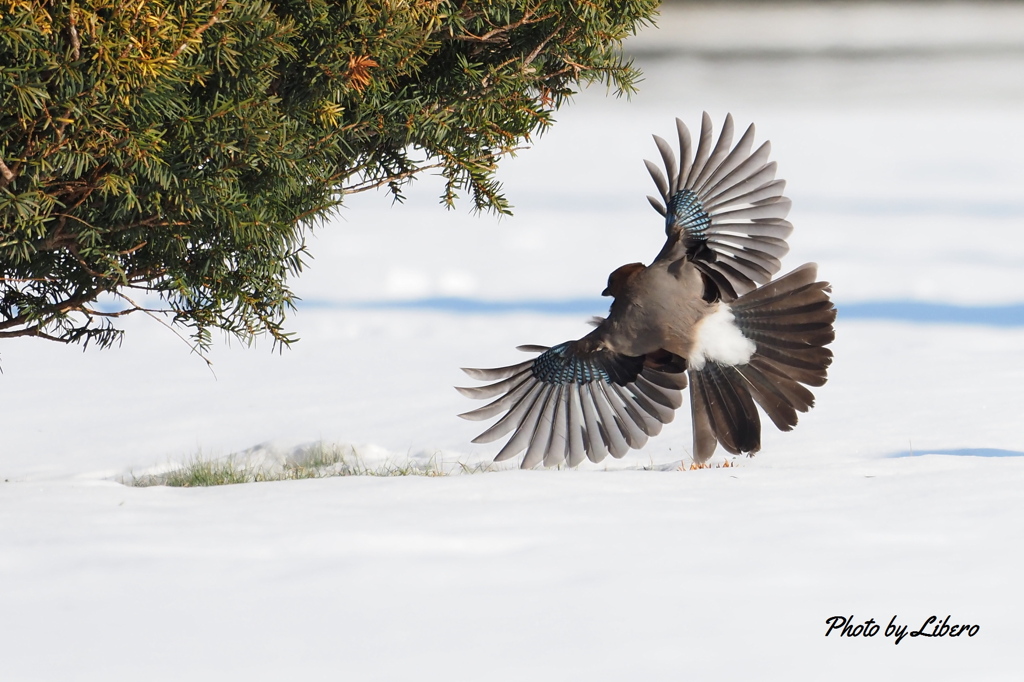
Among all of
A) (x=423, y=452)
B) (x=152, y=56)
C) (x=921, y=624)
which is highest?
(x=152, y=56)

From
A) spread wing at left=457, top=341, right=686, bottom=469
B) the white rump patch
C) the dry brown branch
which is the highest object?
the dry brown branch

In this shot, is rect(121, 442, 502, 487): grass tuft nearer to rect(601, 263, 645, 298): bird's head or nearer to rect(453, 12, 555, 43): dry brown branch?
rect(601, 263, 645, 298): bird's head

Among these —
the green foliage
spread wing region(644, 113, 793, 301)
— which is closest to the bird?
spread wing region(644, 113, 793, 301)

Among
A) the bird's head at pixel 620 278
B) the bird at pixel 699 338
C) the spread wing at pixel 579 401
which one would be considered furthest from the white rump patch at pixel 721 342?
the bird's head at pixel 620 278

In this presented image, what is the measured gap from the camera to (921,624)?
357 cm

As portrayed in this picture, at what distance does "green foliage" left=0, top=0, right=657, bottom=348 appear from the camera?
441 centimetres

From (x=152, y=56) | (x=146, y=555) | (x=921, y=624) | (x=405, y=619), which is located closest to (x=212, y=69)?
(x=152, y=56)

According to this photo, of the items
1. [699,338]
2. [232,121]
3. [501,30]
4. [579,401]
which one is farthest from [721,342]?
[232,121]

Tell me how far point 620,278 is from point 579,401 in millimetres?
788

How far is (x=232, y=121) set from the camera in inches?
187

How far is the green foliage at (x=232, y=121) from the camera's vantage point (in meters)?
4.41

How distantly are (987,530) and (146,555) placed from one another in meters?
3.30

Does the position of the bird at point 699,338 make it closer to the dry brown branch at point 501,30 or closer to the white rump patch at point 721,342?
the white rump patch at point 721,342

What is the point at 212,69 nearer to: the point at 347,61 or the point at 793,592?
the point at 347,61
